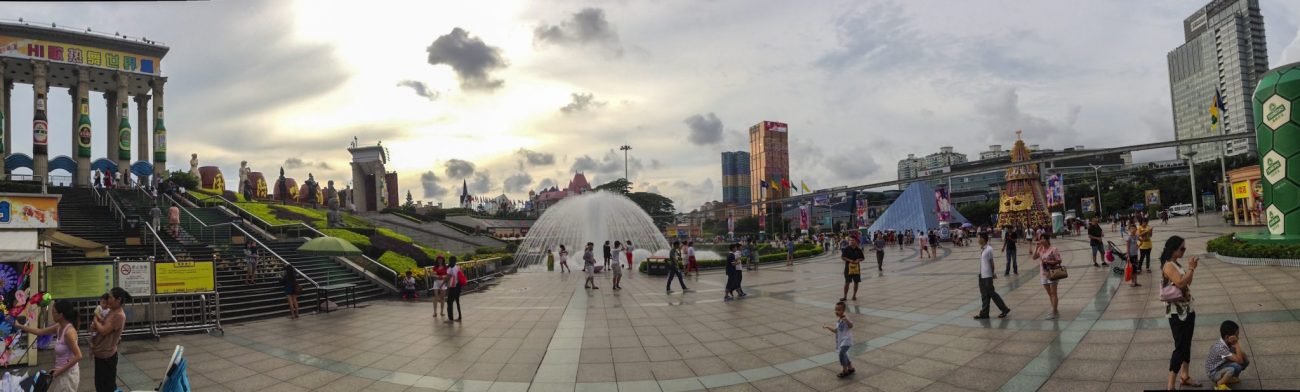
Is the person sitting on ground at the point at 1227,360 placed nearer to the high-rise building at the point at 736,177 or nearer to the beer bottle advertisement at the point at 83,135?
the beer bottle advertisement at the point at 83,135

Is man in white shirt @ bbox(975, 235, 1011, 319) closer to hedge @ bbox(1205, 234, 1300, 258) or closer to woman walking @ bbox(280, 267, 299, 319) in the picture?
hedge @ bbox(1205, 234, 1300, 258)

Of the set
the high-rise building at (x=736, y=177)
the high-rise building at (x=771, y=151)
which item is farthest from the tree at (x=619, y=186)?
the high-rise building at (x=736, y=177)

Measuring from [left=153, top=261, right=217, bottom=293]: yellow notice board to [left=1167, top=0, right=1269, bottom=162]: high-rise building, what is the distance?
8113 centimetres

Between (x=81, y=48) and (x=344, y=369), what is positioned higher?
(x=81, y=48)

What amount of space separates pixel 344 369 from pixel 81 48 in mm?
55293

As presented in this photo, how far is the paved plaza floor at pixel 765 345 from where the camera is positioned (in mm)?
6105

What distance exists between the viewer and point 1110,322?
7.70m

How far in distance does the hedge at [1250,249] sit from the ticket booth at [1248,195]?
22598mm

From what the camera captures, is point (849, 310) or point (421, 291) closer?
point (849, 310)

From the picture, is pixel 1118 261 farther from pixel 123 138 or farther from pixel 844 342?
pixel 123 138

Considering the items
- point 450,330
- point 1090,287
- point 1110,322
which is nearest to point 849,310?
point 1110,322

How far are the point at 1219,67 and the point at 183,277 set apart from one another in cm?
12180

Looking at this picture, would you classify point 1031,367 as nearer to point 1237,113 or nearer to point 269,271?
point 269,271

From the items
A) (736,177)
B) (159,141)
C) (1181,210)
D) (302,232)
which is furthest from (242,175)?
(736,177)
